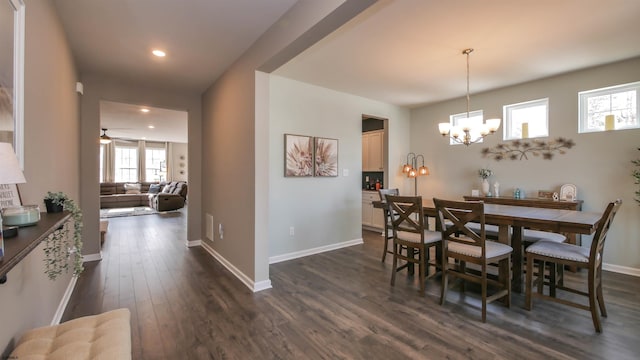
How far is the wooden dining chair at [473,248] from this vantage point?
2318mm

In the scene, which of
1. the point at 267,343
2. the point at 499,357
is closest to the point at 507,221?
the point at 499,357

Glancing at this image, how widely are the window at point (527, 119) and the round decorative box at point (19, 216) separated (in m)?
5.35

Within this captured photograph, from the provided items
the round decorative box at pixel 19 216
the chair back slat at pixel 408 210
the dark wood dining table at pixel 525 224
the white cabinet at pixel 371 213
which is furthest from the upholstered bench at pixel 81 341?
the white cabinet at pixel 371 213

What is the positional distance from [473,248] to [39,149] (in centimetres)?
332

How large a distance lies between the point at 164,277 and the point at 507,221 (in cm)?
363

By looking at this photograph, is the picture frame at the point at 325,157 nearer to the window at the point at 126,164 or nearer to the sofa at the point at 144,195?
the sofa at the point at 144,195

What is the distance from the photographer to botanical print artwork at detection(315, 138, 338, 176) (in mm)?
4316

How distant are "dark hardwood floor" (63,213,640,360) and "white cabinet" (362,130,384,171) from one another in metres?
2.61

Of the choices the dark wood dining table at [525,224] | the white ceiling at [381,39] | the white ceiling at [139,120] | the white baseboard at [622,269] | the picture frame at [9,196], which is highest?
the white ceiling at [139,120]

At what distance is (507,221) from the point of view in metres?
2.56

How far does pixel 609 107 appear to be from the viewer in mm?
3588

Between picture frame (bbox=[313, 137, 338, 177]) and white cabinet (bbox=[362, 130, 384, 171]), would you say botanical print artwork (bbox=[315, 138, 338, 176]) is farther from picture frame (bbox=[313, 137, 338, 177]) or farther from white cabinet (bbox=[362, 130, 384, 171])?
white cabinet (bbox=[362, 130, 384, 171])

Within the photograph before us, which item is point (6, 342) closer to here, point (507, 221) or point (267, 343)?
point (267, 343)

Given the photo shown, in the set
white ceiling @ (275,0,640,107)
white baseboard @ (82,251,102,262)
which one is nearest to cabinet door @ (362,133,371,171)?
white ceiling @ (275,0,640,107)
